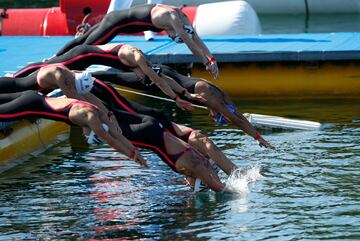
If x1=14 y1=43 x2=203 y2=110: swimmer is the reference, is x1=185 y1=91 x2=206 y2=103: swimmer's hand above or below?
below

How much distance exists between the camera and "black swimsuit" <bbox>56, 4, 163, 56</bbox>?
10.2 meters

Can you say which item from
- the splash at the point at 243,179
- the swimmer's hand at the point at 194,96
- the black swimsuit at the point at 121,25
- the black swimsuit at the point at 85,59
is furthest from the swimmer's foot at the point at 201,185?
the black swimsuit at the point at 121,25

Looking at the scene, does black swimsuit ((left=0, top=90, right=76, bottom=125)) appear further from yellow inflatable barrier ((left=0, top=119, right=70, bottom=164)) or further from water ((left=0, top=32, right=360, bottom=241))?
yellow inflatable barrier ((left=0, top=119, right=70, bottom=164))

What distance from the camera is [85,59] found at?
9844mm

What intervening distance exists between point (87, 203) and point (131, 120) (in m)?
0.83

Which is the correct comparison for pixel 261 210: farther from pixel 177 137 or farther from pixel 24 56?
pixel 24 56

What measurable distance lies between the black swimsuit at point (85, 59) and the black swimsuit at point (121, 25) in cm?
49

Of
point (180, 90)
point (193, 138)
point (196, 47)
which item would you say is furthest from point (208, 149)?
point (196, 47)

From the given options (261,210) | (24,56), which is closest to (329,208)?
→ (261,210)

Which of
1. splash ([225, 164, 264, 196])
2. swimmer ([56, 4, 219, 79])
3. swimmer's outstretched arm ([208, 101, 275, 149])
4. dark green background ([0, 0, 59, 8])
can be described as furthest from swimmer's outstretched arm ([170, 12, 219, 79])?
dark green background ([0, 0, 59, 8])

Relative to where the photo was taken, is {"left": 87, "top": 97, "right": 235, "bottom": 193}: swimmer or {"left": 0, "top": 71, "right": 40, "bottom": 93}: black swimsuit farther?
{"left": 0, "top": 71, "right": 40, "bottom": 93}: black swimsuit

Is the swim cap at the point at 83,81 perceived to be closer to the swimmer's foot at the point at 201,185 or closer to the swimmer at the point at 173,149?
the swimmer at the point at 173,149

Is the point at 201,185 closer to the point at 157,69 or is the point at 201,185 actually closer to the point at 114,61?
the point at 157,69

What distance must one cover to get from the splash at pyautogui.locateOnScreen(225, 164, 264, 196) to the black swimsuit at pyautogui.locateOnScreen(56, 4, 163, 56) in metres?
1.77
